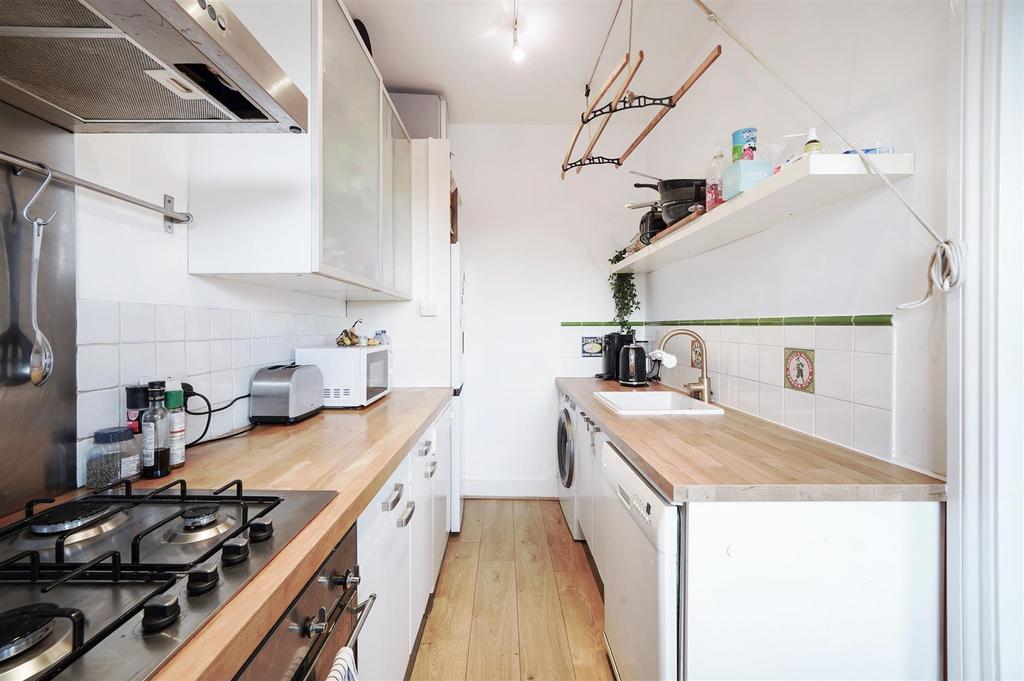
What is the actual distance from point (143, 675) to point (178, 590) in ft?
0.53

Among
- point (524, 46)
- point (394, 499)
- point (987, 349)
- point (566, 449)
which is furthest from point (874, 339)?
point (524, 46)

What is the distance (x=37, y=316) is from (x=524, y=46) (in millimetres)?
2395

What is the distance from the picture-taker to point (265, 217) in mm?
1339

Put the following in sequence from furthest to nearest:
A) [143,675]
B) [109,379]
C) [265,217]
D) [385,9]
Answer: [385,9] → [265,217] → [109,379] → [143,675]

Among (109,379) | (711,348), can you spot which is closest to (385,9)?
(109,379)

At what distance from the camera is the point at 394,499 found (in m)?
1.23

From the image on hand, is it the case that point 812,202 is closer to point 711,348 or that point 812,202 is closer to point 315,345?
point 711,348

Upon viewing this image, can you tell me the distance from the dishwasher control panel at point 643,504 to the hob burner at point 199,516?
36.2 inches

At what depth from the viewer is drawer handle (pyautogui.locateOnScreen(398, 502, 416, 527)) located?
1312mm

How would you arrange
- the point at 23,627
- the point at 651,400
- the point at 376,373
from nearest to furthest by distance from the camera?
the point at 23,627 → the point at 376,373 → the point at 651,400

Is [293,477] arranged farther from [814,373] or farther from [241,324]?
[814,373]

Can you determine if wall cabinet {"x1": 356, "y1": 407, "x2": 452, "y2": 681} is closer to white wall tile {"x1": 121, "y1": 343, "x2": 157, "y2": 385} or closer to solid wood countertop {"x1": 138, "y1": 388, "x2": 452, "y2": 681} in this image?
solid wood countertop {"x1": 138, "y1": 388, "x2": 452, "y2": 681}

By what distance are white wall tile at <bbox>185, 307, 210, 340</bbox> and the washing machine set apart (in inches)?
67.8

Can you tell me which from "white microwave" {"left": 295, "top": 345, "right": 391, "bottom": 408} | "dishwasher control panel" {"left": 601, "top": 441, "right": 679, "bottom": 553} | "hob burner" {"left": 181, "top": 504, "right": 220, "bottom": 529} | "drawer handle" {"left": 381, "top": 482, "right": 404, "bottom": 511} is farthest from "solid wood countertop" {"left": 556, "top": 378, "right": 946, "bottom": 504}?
"white microwave" {"left": 295, "top": 345, "right": 391, "bottom": 408}
